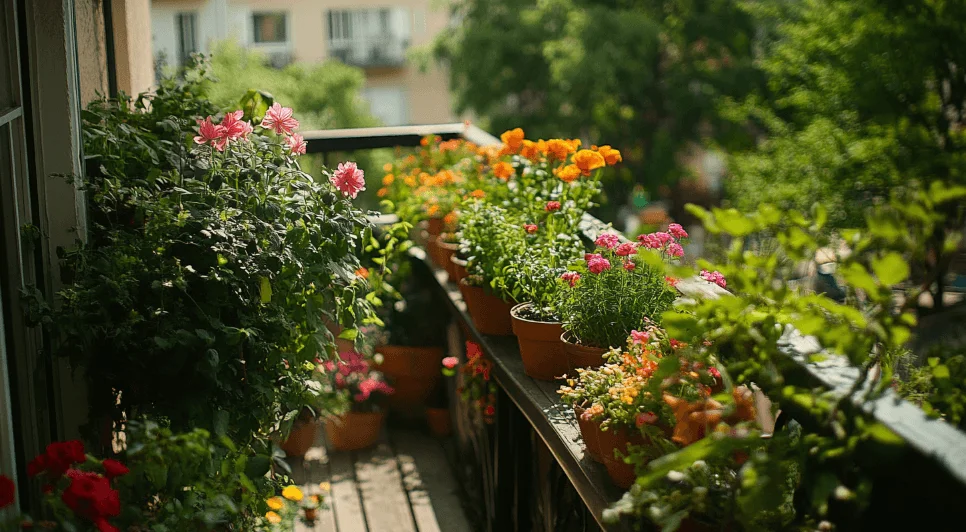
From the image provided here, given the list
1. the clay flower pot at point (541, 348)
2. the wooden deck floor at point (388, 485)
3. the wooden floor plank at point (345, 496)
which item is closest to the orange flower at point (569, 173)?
the clay flower pot at point (541, 348)

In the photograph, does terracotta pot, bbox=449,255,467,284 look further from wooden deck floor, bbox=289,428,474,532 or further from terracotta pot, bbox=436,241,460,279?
wooden deck floor, bbox=289,428,474,532

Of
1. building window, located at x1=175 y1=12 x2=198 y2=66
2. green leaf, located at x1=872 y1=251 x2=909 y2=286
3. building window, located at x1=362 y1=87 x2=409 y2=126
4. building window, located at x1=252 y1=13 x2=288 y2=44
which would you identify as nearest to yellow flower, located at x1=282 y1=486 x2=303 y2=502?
green leaf, located at x1=872 y1=251 x2=909 y2=286

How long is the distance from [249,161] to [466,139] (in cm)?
201

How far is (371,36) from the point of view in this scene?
22266mm

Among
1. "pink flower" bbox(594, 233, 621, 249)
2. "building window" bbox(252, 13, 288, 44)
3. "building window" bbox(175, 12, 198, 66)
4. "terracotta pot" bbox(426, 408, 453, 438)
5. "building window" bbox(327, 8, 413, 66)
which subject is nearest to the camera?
"pink flower" bbox(594, 233, 621, 249)

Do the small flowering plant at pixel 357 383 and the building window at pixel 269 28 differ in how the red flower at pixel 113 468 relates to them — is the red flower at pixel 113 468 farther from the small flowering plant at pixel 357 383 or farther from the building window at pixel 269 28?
the building window at pixel 269 28

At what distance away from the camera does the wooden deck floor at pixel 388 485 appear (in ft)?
9.39

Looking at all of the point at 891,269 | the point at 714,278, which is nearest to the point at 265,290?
the point at 714,278

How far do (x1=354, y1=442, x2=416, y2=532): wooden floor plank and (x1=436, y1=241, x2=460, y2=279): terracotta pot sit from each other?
753mm

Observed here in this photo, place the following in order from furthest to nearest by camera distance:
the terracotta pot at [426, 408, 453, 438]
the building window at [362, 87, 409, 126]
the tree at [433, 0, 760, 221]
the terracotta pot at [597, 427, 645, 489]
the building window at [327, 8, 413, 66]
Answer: the building window at [362, 87, 409, 126], the building window at [327, 8, 413, 66], the tree at [433, 0, 760, 221], the terracotta pot at [426, 408, 453, 438], the terracotta pot at [597, 427, 645, 489]

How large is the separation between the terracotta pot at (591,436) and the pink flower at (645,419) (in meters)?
0.13

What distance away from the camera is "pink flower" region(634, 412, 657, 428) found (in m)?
1.41

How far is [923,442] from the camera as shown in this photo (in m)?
0.99

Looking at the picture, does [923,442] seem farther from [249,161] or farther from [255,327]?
[249,161]
